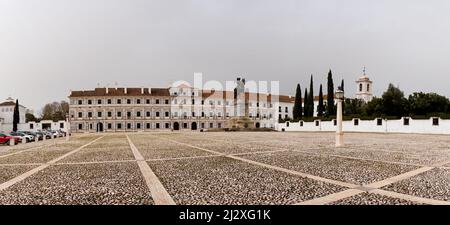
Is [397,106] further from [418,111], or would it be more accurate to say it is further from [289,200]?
[289,200]

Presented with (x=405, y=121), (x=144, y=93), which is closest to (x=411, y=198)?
(x=405, y=121)

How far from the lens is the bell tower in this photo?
8562cm

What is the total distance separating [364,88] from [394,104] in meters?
40.6

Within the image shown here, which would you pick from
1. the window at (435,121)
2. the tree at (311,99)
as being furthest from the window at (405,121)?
the tree at (311,99)

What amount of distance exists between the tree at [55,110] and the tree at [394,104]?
8744 cm

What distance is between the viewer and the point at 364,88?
85.9 m

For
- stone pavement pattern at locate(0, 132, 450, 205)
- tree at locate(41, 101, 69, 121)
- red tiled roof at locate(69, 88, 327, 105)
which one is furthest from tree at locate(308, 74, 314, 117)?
tree at locate(41, 101, 69, 121)

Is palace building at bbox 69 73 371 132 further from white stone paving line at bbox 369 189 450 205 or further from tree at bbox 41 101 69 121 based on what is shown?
white stone paving line at bbox 369 189 450 205

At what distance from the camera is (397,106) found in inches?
1881

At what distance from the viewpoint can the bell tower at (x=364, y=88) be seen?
8562cm

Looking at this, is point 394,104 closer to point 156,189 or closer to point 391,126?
point 391,126

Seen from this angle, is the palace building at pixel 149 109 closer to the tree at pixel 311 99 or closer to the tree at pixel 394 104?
the tree at pixel 311 99
